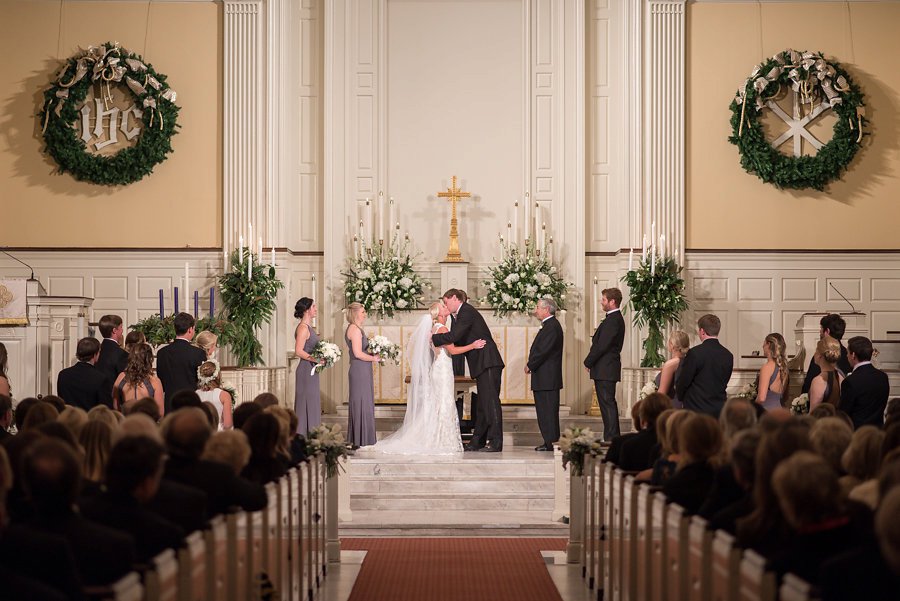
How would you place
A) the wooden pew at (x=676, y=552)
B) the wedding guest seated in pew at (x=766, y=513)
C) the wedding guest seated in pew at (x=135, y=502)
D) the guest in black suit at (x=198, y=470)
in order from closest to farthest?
the wedding guest seated in pew at (x=766, y=513), the wedding guest seated in pew at (x=135, y=502), the wooden pew at (x=676, y=552), the guest in black suit at (x=198, y=470)

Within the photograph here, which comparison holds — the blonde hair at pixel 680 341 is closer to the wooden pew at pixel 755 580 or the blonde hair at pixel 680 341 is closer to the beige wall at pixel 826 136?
the beige wall at pixel 826 136

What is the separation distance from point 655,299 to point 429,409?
3689 mm

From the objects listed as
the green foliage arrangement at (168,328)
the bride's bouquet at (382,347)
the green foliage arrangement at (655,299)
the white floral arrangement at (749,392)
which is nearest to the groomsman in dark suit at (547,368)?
the bride's bouquet at (382,347)

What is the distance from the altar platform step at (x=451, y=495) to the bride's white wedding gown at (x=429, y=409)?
9.9 inches

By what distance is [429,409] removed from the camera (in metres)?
11.5

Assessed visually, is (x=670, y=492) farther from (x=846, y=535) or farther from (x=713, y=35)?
(x=713, y=35)

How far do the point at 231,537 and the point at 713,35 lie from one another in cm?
1217

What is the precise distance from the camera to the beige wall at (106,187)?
1439 cm

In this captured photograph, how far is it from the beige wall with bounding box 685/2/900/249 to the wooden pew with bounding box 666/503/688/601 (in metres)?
10.6

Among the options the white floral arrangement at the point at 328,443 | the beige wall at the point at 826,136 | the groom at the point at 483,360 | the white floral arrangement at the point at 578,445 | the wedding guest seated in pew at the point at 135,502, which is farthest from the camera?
the beige wall at the point at 826,136

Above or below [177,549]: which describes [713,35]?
above

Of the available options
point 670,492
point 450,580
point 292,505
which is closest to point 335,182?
point 450,580

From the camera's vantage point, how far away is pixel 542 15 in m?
14.9

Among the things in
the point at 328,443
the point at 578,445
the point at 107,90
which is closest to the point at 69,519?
the point at 328,443
